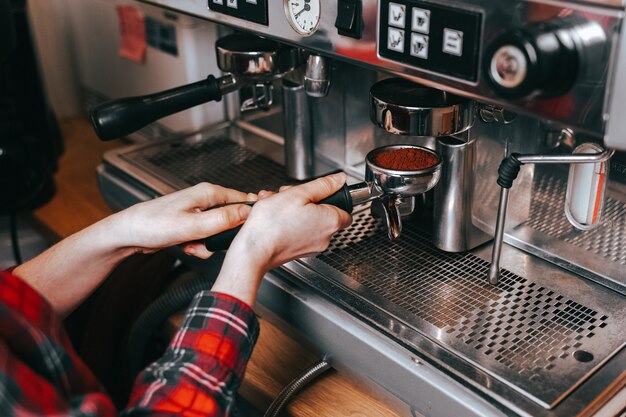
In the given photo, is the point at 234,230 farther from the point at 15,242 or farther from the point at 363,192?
the point at 15,242

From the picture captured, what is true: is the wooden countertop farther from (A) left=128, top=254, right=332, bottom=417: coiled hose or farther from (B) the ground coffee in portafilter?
(B) the ground coffee in portafilter

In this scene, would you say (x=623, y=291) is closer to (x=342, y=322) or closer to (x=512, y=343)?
(x=512, y=343)

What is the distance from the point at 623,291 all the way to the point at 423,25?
413 mm

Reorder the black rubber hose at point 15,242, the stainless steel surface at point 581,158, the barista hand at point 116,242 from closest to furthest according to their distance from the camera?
the stainless steel surface at point 581,158
the barista hand at point 116,242
the black rubber hose at point 15,242

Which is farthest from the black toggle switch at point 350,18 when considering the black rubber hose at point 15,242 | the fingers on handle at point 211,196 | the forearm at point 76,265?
the black rubber hose at point 15,242

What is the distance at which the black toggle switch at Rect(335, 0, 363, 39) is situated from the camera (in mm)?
742

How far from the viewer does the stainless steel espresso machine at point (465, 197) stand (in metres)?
0.61

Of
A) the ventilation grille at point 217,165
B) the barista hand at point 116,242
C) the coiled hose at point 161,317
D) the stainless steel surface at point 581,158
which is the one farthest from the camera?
the ventilation grille at point 217,165

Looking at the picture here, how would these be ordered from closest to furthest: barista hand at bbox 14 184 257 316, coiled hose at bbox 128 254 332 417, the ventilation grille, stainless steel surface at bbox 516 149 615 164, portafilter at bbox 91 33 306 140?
stainless steel surface at bbox 516 149 615 164
barista hand at bbox 14 184 257 316
portafilter at bbox 91 33 306 140
coiled hose at bbox 128 254 332 417
the ventilation grille

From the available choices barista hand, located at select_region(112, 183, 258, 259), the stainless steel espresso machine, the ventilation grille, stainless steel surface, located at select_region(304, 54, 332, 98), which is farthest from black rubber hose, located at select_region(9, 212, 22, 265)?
stainless steel surface, located at select_region(304, 54, 332, 98)

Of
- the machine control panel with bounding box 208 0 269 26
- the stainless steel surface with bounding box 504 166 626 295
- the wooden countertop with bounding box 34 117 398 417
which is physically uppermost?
the machine control panel with bounding box 208 0 269 26

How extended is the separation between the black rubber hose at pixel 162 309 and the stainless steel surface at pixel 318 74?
0.30 metres

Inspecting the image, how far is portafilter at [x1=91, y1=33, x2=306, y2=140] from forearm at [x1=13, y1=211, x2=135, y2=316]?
14cm

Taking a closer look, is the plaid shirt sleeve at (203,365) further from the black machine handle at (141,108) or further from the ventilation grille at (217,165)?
the ventilation grille at (217,165)
